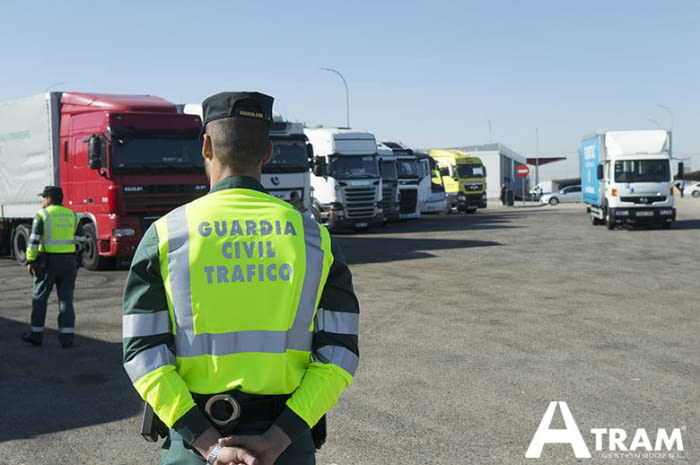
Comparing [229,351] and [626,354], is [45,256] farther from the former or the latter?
[229,351]

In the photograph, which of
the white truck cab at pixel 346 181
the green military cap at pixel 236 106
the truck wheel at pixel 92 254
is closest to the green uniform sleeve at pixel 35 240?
the truck wheel at pixel 92 254

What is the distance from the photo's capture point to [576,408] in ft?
20.9

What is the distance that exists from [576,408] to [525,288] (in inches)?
280

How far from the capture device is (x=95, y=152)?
608 inches

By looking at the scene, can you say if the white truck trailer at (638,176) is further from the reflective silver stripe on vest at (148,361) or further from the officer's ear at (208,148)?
the reflective silver stripe on vest at (148,361)

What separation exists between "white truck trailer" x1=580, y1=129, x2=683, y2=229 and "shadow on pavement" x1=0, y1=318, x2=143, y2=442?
66.2 feet

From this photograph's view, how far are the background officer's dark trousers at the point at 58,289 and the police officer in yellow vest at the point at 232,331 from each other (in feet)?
23.6

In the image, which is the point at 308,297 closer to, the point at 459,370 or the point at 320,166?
the point at 459,370

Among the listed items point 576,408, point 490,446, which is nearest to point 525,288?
point 576,408

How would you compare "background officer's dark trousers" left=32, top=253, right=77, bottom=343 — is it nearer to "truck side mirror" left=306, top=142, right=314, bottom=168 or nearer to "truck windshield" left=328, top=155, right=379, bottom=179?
"truck side mirror" left=306, top=142, right=314, bottom=168

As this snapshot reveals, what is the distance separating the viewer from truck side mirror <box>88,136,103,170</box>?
1545 centimetres

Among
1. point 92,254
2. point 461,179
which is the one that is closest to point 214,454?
point 92,254

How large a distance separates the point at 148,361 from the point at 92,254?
49.8 feet

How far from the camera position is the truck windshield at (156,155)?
622 inches
